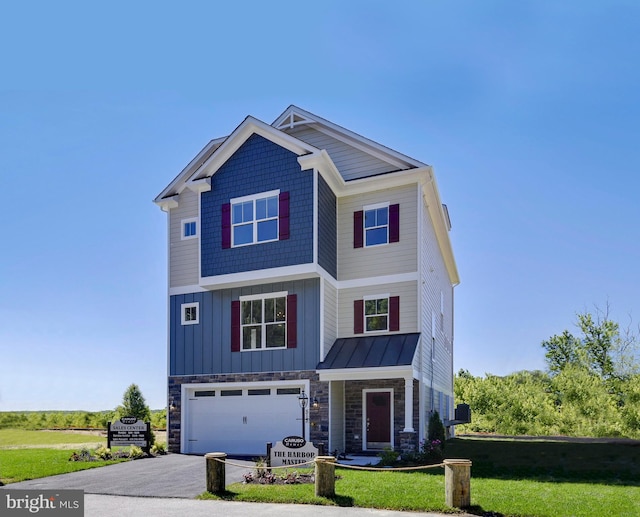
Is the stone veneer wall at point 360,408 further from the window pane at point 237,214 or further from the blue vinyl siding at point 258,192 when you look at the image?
the window pane at point 237,214

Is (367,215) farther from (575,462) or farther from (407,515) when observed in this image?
(407,515)

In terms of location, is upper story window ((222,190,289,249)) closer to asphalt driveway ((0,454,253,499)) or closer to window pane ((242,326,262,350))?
window pane ((242,326,262,350))

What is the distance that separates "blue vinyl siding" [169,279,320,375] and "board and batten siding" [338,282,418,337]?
4.86ft

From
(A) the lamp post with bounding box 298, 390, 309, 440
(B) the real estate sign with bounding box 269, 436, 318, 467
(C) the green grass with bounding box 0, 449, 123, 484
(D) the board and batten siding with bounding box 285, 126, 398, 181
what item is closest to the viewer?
(B) the real estate sign with bounding box 269, 436, 318, 467

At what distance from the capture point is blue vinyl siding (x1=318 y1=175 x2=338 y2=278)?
19484 mm

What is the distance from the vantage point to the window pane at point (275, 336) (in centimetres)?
2000

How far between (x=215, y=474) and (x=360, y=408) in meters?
8.09

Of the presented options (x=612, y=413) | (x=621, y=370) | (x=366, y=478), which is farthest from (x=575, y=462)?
A: (x=621, y=370)

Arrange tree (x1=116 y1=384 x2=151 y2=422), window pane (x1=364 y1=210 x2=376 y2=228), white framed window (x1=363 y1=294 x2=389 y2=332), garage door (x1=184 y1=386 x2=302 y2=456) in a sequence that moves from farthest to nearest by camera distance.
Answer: tree (x1=116 y1=384 x2=151 y2=422) → window pane (x1=364 y1=210 x2=376 y2=228) → white framed window (x1=363 y1=294 x2=389 y2=332) → garage door (x1=184 y1=386 x2=302 y2=456)

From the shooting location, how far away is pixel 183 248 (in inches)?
898

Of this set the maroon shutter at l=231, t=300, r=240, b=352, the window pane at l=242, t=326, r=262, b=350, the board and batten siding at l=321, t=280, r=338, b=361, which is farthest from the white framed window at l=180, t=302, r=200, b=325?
the board and batten siding at l=321, t=280, r=338, b=361

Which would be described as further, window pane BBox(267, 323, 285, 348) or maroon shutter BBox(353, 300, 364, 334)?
maroon shutter BBox(353, 300, 364, 334)

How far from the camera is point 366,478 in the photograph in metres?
13.7

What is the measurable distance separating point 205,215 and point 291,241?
3.62 metres
